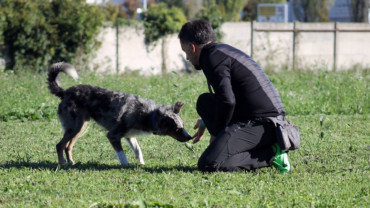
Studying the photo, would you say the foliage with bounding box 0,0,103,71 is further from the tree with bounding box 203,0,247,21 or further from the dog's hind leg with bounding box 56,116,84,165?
the tree with bounding box 203,0,247,21

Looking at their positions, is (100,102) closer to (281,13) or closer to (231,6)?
(281,13)

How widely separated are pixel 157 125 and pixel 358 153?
2.74 meters

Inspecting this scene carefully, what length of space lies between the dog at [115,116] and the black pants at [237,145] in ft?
2.73

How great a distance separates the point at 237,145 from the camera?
5.53 m

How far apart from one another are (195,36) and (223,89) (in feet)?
2.26

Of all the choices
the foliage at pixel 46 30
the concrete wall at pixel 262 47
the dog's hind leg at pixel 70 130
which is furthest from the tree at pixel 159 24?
the dog's hind leg at pixel 70 130

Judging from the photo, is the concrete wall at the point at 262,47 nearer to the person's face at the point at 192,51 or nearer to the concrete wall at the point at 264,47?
the concrete wall at the point at 264,47

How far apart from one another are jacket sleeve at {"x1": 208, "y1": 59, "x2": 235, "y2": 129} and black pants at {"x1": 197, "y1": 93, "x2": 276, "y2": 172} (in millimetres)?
192

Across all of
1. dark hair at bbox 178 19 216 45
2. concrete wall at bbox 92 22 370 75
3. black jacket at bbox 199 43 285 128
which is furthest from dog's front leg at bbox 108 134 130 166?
concrete wall at bbox 92 22 370 75

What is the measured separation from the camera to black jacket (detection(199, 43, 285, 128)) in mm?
5254

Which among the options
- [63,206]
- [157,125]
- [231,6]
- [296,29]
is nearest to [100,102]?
[157,125]

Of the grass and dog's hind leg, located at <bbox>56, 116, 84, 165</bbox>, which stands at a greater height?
dog's hind leg, located at <bbox>56, 116, 84, 165</bbox>

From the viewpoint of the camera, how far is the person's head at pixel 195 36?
214 inches

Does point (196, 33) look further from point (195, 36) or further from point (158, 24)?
point (158, 24)
